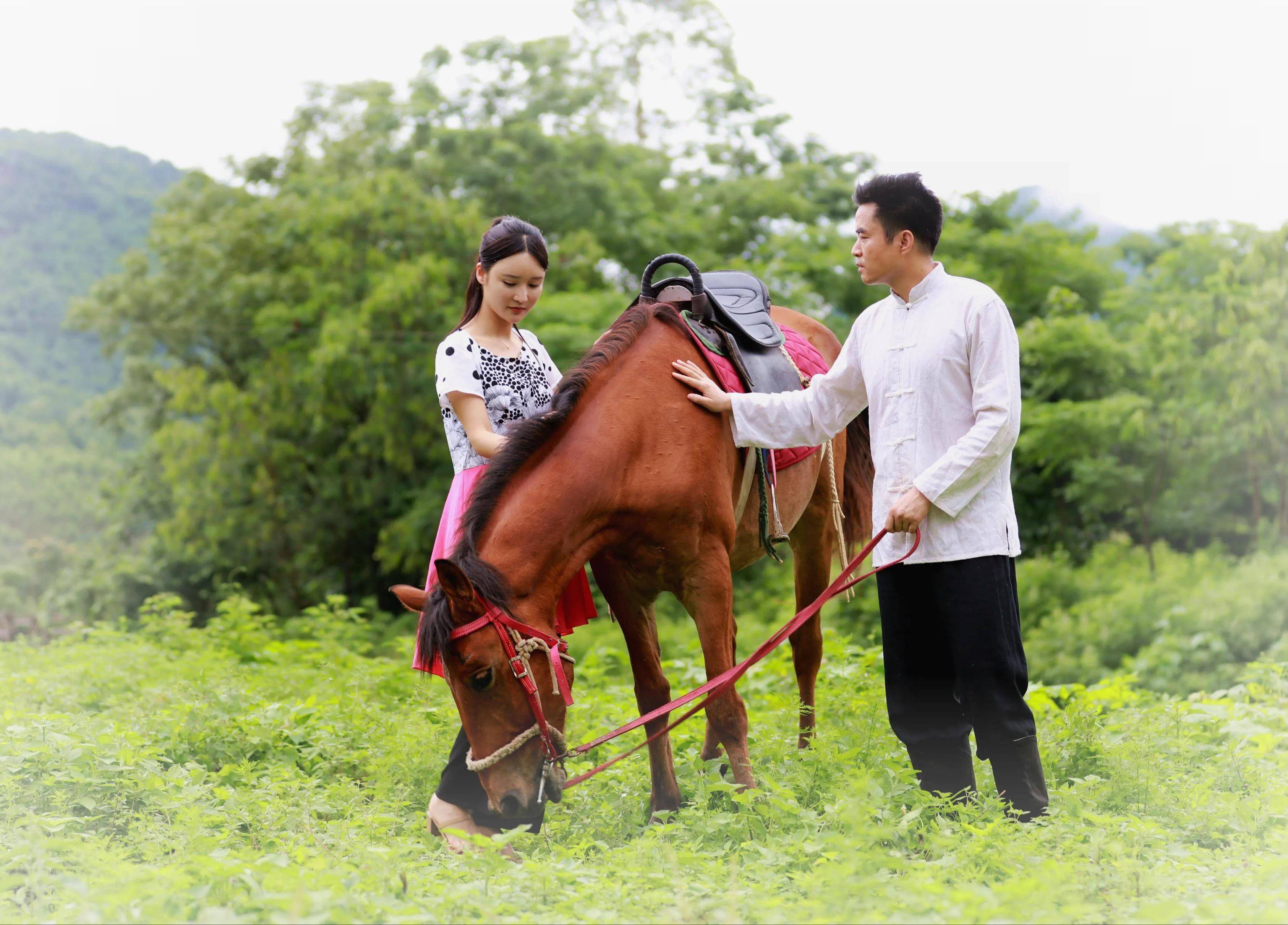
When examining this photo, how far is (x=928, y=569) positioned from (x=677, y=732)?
1758mm

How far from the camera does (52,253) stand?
20266mm

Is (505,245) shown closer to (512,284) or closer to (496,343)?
(512,284)

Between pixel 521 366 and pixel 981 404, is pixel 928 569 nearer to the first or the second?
Answer: pixel 981 404

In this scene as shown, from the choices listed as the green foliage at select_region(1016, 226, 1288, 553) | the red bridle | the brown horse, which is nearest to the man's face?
the brown horse

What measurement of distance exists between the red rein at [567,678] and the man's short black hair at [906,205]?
897mm

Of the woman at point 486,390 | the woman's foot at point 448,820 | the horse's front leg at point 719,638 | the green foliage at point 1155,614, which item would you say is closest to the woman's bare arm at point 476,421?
the woman at point 486,390

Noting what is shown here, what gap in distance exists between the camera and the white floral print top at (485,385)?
3.35 metres

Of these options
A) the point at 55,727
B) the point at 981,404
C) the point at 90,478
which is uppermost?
the point at 981,404

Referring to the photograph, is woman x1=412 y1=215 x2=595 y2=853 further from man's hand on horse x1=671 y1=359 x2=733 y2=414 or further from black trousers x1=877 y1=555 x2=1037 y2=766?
black trousers x1=877 y1=555 x2=1037 y2=766

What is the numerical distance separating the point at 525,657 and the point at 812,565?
6.25 ft

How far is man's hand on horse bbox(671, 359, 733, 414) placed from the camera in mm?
3426

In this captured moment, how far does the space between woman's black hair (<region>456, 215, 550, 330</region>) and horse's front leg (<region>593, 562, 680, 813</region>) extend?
40.0 inches

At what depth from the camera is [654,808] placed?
3473mm

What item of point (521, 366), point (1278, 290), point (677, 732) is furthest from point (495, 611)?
point (1278, 290)
